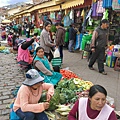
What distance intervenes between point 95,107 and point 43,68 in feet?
8.23

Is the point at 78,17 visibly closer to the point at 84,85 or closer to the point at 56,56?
the point at 56,56

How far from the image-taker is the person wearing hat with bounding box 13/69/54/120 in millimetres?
2781

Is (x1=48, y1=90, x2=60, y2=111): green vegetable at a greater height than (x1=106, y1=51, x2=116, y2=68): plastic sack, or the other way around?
(x1=106, y1=51, x2=116, y2=68): plastic sack

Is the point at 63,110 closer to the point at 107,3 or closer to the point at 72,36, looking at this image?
the point at 107,3

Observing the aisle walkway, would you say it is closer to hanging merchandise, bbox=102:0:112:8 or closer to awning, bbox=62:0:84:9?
hanging merchandise, bbox=102:0:112:8

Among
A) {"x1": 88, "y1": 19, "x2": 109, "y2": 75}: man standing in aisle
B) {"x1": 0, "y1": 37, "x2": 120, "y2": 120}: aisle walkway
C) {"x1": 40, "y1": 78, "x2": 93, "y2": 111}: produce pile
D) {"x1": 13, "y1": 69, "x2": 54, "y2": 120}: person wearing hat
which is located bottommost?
{"x1": 0, "y1": 37, "x2": 120, "y2": 120}: aisle walkway

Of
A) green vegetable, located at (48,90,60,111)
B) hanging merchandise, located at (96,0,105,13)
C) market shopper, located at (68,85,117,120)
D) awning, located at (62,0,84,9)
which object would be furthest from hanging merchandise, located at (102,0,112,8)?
market shopper, located at (68,85,117,120)

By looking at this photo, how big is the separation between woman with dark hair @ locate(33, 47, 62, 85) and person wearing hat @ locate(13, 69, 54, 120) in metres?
1.54

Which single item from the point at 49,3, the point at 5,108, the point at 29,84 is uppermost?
the point at 49,3

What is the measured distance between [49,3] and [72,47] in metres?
3.60

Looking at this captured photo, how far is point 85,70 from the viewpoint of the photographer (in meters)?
7.05

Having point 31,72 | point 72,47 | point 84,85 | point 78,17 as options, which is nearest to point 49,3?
point 78,17

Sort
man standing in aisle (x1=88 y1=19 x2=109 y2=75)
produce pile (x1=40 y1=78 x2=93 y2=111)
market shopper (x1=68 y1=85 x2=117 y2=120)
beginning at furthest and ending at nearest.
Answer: man standing in aisle (x1=88 y1=19 x2=109 y2=75) → produce pile (x1=40 y1=78 x2=93 y2=111) → market shopper (x1=68 y1=85 x2=117 y2=120)

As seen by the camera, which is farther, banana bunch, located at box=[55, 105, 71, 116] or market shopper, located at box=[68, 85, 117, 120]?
banana bunch, located at box=[55, 105, 71, 116]
